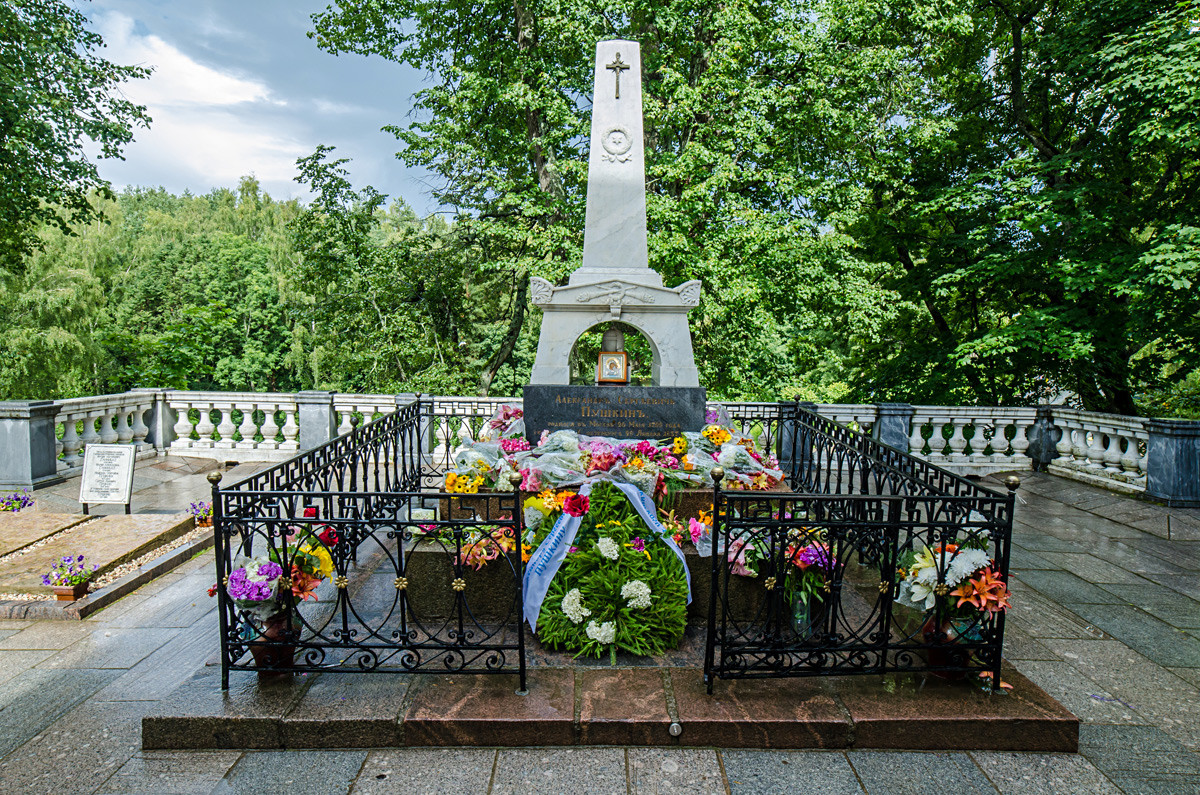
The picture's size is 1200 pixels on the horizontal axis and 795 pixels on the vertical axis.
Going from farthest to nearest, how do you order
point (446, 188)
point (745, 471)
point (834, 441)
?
1. point (446, 188)
2. point (834, 441)
3. point (745, 471)

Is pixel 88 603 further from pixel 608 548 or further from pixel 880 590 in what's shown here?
pixel 880 590

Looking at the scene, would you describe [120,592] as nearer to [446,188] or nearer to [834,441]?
[834,441]

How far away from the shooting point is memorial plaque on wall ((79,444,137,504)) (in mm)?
6562

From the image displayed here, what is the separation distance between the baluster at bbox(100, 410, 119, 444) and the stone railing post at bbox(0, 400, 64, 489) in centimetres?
107

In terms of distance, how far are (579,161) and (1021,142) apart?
9110mm

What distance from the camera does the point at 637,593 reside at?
398 cm

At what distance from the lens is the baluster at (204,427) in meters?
10.3

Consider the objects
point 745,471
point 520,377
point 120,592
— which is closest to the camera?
point 120,592

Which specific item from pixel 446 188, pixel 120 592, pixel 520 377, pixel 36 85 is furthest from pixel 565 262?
pixel 36 85

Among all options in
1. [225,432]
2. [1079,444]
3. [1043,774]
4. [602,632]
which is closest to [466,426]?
[225,432]

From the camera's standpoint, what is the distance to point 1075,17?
1030 centimetres

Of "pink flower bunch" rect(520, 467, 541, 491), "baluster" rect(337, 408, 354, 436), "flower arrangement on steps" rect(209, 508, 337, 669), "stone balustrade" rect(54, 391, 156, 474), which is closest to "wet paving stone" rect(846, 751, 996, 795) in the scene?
"pink flower bunch" rect(520, 467, 541, 491)

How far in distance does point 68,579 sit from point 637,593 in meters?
4.51

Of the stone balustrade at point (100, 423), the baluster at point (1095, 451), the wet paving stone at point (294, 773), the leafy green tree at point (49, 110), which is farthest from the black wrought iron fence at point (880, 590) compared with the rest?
the leafy green tree at point (49, 110)
